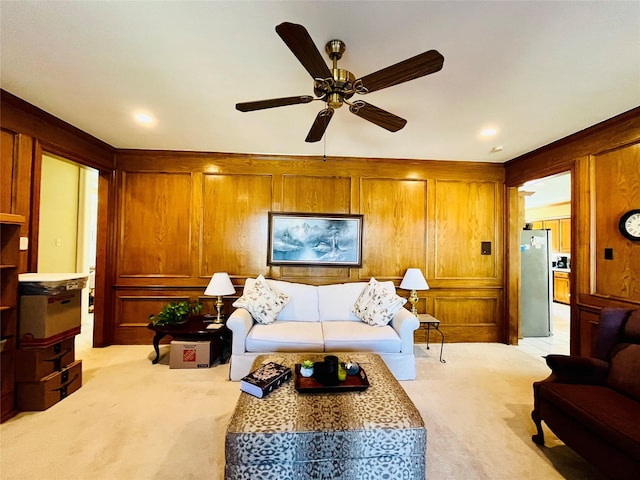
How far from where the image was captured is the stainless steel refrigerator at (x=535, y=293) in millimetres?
4430

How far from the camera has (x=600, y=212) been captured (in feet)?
9.24

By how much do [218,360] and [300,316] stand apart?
3.57 ft

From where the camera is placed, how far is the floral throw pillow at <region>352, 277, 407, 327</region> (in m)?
3.16

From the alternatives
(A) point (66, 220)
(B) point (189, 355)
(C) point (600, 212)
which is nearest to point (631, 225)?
(C) point (600, 212)

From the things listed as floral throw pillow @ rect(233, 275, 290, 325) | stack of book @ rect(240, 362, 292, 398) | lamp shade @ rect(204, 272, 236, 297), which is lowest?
stack of book @ rect(240, 362, 292, 398)

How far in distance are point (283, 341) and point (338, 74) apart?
2.37 metres

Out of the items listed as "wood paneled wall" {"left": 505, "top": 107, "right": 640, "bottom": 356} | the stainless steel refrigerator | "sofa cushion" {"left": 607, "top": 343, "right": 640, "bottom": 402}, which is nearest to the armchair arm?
"sofa cushion" {"left": 607, "top": 343, "right": 640, "bottom": 402}

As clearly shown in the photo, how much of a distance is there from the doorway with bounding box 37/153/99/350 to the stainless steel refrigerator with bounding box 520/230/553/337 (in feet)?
21.0

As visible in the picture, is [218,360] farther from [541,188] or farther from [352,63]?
[541,188]

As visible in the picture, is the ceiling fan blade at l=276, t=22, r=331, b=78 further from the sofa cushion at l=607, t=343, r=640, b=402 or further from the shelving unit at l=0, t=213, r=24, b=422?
the sofa cushion at l=607, t=343, r=640, b=402

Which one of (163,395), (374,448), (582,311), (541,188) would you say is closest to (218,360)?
(163,395)

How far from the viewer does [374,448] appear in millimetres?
1442

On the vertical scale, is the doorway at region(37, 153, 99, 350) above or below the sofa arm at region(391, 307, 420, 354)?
above

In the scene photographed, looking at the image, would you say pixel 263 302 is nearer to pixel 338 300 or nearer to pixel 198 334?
pixel 198 334
